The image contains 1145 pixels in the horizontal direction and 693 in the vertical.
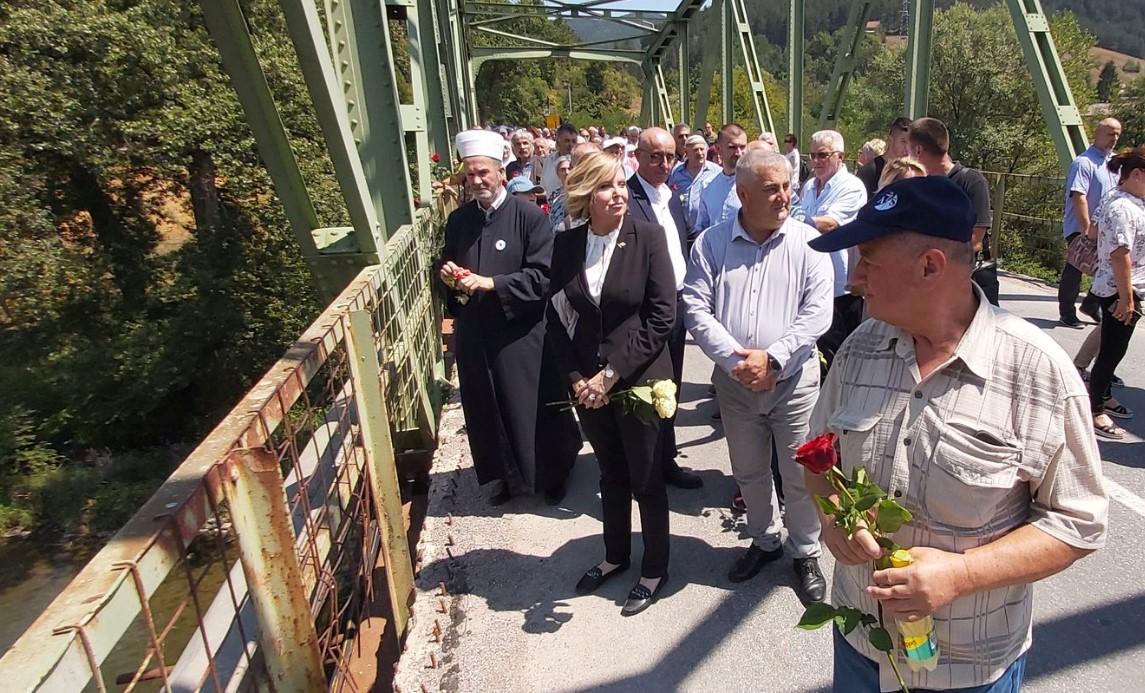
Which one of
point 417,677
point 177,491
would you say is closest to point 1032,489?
point 177,491

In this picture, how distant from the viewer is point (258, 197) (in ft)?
44.5

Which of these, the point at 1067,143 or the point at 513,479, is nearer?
the point at 513,479

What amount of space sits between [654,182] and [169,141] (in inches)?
425

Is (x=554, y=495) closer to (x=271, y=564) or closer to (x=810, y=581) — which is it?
(x=810, y=581)

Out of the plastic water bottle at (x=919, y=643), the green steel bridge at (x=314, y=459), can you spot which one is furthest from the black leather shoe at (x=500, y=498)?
the plastic water bottle at (x=919, y=643)

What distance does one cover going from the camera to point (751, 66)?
10.9 metres

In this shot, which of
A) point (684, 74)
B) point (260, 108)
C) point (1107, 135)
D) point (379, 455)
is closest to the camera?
point (379, 455)

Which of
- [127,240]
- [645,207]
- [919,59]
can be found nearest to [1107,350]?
[645,207]

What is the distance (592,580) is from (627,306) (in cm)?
122

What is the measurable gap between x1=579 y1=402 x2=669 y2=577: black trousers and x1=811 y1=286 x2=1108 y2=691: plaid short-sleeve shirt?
1332 millimetres

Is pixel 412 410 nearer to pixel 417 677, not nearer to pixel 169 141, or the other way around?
pixel 417 677

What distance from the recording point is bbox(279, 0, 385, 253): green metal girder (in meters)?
2.86

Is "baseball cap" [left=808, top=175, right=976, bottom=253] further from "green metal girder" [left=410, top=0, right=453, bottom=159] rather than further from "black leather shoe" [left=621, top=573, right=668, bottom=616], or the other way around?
"green metal girder" [left=410, top=0, right=453, bottom=159]

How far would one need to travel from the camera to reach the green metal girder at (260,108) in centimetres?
311
